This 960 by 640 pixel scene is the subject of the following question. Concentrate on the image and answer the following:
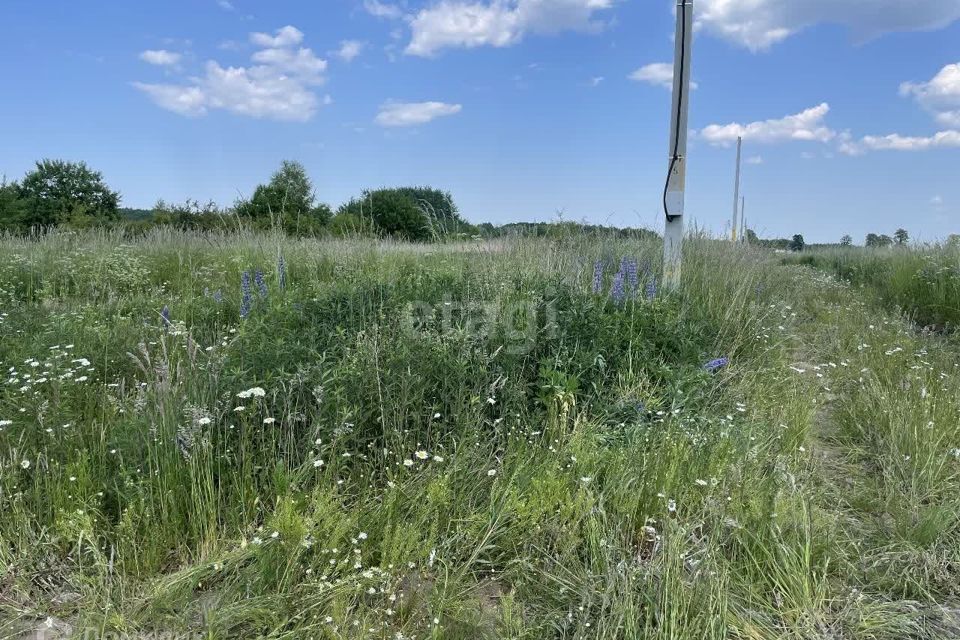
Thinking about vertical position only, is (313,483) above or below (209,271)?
below

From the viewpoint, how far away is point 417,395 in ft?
7.51

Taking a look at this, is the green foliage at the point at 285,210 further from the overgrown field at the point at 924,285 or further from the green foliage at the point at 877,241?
the green foliage at the point at 877,241

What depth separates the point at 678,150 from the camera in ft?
14.3

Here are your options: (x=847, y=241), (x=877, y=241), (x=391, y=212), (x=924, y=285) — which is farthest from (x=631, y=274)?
(x=847, y=241)

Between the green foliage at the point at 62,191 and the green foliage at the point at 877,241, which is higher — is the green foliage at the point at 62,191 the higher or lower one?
the higher one

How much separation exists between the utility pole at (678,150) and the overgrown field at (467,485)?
111 centimetres

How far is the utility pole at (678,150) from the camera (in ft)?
14.0

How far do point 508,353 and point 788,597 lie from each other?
5.00 feet

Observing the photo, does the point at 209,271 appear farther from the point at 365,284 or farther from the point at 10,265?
the point at 365,284

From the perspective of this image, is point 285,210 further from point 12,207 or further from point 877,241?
point 12,207

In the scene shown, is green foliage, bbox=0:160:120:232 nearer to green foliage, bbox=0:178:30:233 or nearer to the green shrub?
green foliage, bbox=0:178:30:233

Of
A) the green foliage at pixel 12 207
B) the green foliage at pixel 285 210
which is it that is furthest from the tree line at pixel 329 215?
the green foliage at pixel 12 207

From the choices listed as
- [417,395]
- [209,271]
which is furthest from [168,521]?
[209,271]

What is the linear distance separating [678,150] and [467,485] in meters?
3.49
